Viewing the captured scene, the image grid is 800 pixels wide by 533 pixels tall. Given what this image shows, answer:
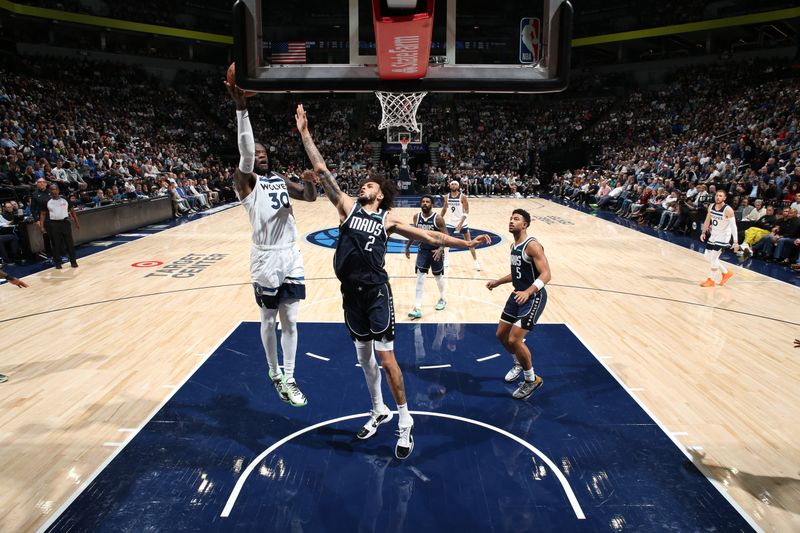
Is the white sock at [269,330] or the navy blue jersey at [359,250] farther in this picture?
the white sock at [269,330]

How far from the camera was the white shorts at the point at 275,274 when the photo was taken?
4547mm

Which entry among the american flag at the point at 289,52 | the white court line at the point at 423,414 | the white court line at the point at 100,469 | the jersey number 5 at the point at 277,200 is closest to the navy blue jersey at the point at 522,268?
the white court line at the point at 423,414

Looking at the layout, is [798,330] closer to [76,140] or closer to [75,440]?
[75,440]

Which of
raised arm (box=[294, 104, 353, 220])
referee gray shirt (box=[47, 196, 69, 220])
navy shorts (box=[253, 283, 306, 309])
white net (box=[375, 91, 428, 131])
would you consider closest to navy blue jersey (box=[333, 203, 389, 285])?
raised arm (box=[294, 104, 353, 220])

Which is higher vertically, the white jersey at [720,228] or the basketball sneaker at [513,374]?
the white jersey at [720,228]

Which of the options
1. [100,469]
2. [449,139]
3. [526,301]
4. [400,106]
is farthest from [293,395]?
[449,139]

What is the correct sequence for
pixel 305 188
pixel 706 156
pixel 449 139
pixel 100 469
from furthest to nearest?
pixel 449 139 → pixel 706 156 → pixel 305 188 → pixel 100 469

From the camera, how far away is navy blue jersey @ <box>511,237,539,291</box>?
5.43m

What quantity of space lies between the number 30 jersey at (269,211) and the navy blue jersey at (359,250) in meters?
0.60

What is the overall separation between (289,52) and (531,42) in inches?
96.4

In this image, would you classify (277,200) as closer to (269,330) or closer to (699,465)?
(269,330)

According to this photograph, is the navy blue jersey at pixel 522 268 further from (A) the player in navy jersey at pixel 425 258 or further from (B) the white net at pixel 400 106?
(B) the white net at pixel 400 106

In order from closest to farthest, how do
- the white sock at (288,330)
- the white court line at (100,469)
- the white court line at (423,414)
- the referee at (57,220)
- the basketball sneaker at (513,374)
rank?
the white court line at (100,469) → the white court line at (423,414) → the white sock at (288,330) → the basketball sneaker at (513,374) → the referee at (57,220)

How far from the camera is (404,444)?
4320mm
